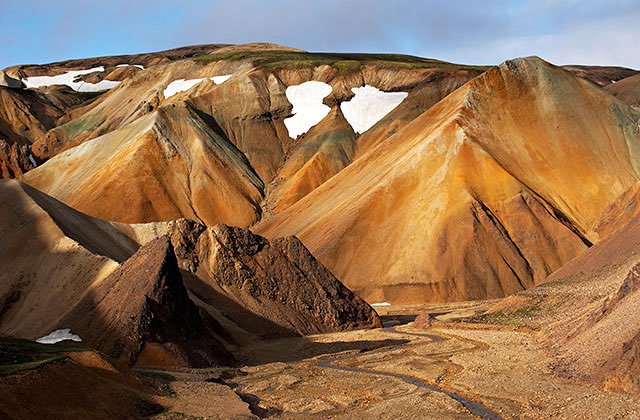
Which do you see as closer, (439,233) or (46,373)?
(46,373)

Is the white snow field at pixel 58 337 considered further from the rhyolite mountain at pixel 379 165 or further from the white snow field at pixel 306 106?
the white snow field at pixel 306 106

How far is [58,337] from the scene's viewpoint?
135ft

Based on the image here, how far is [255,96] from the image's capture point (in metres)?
136

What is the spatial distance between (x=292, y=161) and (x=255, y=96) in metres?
15.6

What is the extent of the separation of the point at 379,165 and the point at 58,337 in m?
63.9

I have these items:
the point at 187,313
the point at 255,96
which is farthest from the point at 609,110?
the point at 187,313

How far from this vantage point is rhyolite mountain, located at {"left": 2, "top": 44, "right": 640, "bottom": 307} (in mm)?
82312

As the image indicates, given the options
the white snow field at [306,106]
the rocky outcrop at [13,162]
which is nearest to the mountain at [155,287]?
the rocky outcrop at [13,162]

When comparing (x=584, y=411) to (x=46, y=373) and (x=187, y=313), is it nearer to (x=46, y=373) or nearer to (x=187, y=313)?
(x=46, y=373)

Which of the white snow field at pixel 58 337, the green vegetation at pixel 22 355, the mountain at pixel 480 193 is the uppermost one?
the mountain at pixel 480 193

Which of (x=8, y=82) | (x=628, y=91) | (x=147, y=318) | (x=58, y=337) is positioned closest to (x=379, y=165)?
(x=147, y=318)

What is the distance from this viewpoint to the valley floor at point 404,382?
27094 mm

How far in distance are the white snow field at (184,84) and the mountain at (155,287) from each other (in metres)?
87.1

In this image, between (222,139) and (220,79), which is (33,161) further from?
(220,79)
